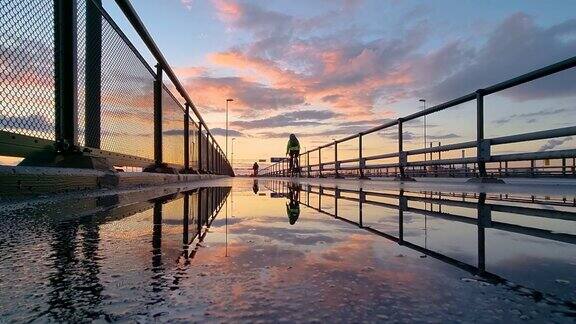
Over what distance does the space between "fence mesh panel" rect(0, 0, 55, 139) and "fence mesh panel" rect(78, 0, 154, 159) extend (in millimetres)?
692

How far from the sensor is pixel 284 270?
166 cm

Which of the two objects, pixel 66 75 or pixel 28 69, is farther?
pixel 66 75

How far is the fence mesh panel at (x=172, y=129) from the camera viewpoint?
10326 mm

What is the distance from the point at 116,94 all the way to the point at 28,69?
2671 mm

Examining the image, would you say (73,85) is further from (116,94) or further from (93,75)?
(116,94)

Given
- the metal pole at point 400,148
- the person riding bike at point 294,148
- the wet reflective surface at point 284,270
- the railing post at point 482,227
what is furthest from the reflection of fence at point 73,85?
the person riding bike at point 294,148

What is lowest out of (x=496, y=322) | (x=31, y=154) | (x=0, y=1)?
(x=496, y=322)

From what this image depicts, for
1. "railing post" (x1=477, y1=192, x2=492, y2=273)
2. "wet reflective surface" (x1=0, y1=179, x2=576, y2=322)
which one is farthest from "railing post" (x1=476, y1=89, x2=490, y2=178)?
"wet reflective surface" (x1=0, y1=179, x2=576, y2=322)

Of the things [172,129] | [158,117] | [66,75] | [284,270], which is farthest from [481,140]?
[172,129]

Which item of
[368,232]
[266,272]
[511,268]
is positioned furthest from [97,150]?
[511,268]

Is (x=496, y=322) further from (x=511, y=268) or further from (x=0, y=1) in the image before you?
(x=0, y=1)

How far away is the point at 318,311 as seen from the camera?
117 centimetres

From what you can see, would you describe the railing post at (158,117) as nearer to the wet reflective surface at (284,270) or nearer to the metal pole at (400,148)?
the metal pole at (400,148)

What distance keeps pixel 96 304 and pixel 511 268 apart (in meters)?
1.44
